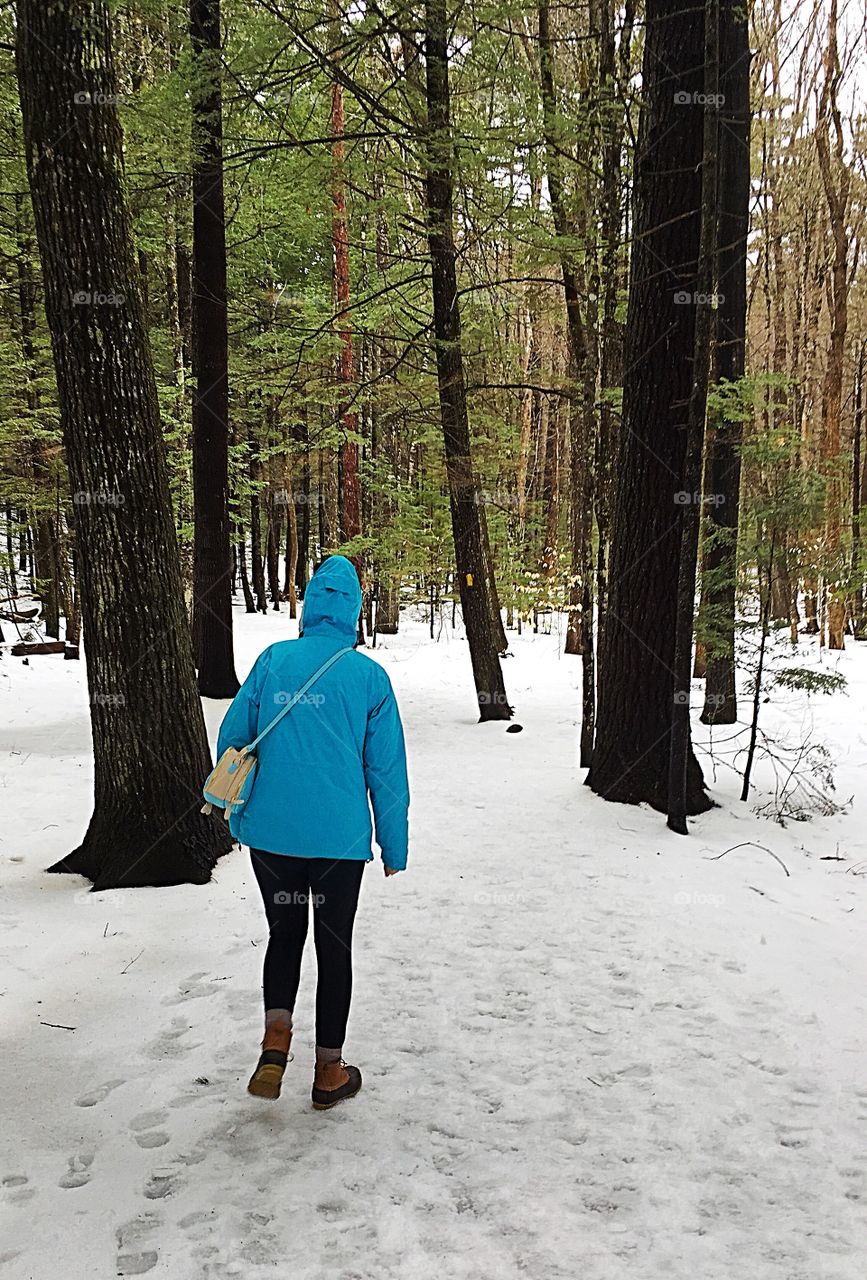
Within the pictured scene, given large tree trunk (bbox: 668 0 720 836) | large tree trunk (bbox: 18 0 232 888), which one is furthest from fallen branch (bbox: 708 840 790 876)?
large tree trunk (bbox: 18 0 232 888)

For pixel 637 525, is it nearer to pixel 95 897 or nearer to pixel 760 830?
pixel 760 830

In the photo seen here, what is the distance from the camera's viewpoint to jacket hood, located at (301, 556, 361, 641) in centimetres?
350

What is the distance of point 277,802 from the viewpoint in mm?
3273

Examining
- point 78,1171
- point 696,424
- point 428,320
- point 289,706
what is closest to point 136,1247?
point 78,1171

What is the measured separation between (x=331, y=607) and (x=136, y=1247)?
226 centimetres

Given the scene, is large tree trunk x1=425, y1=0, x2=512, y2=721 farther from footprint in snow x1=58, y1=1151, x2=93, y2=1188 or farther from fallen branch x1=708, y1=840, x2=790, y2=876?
footprint in snow x1=58, y1=1151, x2=93, y2=1188

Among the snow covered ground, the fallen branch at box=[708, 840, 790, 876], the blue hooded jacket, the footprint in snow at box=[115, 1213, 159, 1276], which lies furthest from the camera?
the fallen branch at box=[708, 840, 790, 876]

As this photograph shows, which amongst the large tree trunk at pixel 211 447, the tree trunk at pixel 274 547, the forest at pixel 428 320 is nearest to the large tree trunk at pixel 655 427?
the forest at pixel 428 320

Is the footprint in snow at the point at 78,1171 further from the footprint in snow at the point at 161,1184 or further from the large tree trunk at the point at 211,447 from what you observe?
the large tree trunk at the point at 211,447

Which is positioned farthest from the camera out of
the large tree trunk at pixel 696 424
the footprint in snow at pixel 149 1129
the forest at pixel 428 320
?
the large tree trunk at pixel 696 424

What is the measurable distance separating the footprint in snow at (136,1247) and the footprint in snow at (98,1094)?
793 millimetres

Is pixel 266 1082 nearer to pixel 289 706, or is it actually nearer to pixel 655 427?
pixel 289 706

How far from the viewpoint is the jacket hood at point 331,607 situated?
11.5 ft

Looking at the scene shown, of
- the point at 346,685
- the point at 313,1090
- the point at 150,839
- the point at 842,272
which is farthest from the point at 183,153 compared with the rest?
the point at 842,272
